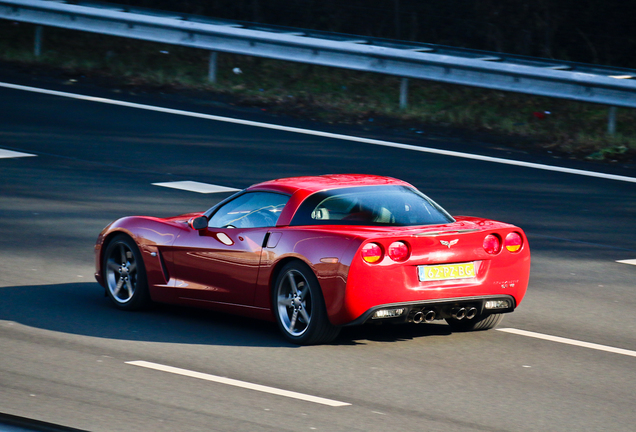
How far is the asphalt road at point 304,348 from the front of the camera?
656cm

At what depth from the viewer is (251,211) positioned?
8.80 m

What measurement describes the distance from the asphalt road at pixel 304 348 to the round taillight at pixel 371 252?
0.66 metres

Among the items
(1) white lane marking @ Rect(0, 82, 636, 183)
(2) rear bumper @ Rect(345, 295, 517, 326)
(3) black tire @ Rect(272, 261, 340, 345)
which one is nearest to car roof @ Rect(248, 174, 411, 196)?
(3) black tire @ Rect(272, 261, 340, 345)

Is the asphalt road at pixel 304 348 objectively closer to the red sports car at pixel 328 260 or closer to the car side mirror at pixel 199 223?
the red sports car at pixel 328 260

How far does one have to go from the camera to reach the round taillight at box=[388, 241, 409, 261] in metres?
7.79

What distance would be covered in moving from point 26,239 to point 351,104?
9062 millimetres

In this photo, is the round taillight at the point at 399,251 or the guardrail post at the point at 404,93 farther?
the guardrail post at the point at 404,93

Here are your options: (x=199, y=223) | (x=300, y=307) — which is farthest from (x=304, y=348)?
(x=199, y=223)

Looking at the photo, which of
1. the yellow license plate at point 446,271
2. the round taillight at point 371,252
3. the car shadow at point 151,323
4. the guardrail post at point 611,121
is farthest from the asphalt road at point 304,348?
the guardrail post at point 611,121

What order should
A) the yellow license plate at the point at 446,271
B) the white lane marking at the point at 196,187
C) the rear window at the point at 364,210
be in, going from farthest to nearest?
1. the white lane marking at the point at 196,187
2. the rear window at the point at 364,210
3. the yellow license plate at the point at 446,271

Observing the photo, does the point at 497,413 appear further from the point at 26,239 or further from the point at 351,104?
the point at 351,104

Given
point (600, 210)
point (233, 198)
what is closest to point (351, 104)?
point (600, 210)

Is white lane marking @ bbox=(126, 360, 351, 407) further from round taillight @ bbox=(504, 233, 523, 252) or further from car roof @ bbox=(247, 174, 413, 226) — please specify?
round taillight @ bbox=(504, 233, 523, 252)

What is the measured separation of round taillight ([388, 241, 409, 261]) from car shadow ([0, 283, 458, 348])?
0.84 metres
